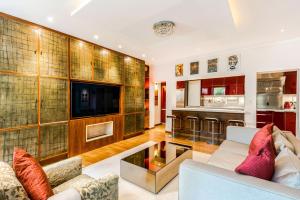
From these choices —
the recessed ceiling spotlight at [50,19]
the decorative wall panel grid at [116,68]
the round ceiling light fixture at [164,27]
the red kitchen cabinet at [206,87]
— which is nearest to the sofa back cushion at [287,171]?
the round ceiling light fixture at [164,27]

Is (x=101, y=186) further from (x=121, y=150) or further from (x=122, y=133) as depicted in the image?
(x=122, y=133)

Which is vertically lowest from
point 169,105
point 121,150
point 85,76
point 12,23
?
point 121,150

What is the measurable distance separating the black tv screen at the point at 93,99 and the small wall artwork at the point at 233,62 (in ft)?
11.4

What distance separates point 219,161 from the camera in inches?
84.4

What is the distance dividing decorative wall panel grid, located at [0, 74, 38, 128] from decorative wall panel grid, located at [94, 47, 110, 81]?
4.76ft

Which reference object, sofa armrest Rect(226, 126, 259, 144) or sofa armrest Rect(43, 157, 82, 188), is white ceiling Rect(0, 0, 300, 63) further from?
sofa armrest Rect(43, 157, 82, 188)

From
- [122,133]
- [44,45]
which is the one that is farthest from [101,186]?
[122,133]

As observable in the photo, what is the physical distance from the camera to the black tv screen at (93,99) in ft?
12.3

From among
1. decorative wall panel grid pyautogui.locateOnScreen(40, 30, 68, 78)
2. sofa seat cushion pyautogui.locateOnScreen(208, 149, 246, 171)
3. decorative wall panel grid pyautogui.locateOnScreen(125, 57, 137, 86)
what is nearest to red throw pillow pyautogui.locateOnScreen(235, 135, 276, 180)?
sofa seat cushion pyautogui.locateOnScreen(208, 149, 246, 171)

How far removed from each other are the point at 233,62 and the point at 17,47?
17.1 ft

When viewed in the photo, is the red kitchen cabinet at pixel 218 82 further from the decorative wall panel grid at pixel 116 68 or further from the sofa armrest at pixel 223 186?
the sofa armrest at pixel 223 186

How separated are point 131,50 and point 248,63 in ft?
11.1

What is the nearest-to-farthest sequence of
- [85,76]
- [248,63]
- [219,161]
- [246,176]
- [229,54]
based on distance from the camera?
1. [246,176]
2. [219,161]
3. [85,76]
4. [248,63]
5. [229,54]

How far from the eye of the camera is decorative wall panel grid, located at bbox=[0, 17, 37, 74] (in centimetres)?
265
